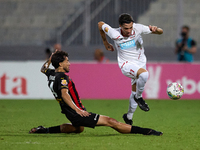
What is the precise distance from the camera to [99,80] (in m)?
12.5

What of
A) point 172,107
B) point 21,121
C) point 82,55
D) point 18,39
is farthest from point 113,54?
point 21,121

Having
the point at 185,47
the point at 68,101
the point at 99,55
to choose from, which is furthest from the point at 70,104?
the point at 185,47

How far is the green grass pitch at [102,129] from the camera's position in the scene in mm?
5152

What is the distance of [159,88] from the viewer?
12.4 metres

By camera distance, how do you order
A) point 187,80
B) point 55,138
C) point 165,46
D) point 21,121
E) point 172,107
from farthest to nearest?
point 165,46
point 187,80
point 172,107
point 21,121
point 55,138

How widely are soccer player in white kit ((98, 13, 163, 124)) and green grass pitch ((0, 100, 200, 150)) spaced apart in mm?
733

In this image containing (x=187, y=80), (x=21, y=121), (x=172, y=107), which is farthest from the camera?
(x=187, y=80)

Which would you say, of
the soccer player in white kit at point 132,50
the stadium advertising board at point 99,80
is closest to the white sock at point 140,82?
the soccer player in white kit at point 132,50

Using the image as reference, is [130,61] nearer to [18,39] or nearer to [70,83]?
[70,83]

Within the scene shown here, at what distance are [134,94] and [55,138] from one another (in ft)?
5.89

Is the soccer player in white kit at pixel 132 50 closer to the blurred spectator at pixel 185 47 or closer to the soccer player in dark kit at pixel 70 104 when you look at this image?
the soccer player in dark kit at pixel 70 104

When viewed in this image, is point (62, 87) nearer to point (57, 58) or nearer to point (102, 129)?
point (57, 58)

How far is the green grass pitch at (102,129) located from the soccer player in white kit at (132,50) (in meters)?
0.73

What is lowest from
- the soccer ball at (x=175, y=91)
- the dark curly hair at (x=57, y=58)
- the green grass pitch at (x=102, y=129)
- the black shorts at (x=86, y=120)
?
the green grass pitch at (x=102, y=129)
